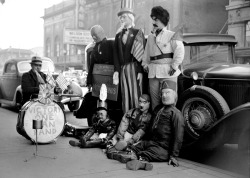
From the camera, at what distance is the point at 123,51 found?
16.8 feet

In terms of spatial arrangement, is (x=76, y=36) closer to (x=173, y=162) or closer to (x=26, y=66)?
(x=26, y=66)

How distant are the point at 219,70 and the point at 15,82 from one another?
7107 millimetres

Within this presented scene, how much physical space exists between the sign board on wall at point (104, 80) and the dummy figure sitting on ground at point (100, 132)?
43 centimetres

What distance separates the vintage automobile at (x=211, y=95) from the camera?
3.52 meters

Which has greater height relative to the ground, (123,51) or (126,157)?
(123,51)

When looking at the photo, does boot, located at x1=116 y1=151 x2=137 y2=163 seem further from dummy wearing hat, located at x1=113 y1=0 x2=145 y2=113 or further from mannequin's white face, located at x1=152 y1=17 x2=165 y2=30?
mannequin's white face, located at x1=152 y1=17 x2=165 y2=30

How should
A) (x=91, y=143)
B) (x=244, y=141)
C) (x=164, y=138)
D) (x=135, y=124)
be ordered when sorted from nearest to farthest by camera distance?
(x=244, y=141), (x=164, y=138), (x=135, y=124), (x=91, y=143)

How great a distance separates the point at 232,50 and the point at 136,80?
1797 millimetres

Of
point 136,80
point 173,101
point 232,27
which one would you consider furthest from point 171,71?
point 232,27

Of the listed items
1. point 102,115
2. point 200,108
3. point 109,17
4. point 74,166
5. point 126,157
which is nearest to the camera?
point 74,166

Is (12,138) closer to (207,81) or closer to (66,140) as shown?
(66,140)

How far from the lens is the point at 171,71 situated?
14.5 feet

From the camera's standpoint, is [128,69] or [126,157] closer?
[126,157]

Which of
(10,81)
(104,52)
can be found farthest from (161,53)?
(10,81)
